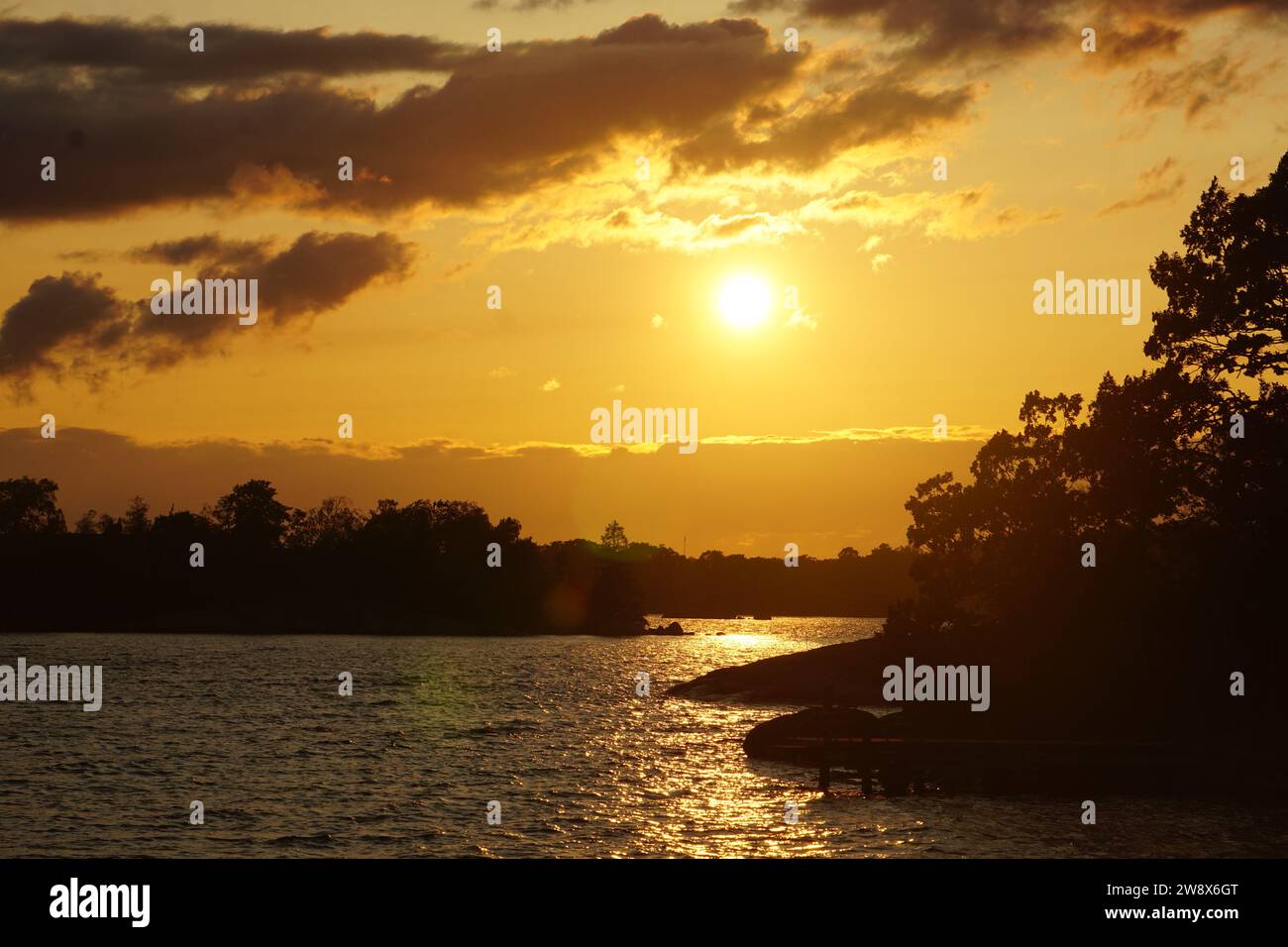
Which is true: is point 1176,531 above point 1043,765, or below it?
above

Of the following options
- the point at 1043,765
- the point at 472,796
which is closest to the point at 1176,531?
the point at 1043,765

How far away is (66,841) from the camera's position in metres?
41.9

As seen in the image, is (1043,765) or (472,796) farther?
(1043,765)

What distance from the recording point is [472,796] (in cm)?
5362

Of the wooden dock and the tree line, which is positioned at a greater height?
the tree line

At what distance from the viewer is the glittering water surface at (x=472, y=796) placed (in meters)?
42.9

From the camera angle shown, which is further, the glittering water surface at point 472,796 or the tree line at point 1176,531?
the tree line at point 1176,531

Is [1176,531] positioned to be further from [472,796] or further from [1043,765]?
[472,796]

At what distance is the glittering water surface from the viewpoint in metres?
42.9

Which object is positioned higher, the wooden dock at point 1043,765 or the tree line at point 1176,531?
the tree line at point 1176,531

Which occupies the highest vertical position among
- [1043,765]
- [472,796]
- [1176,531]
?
[1176,531]
